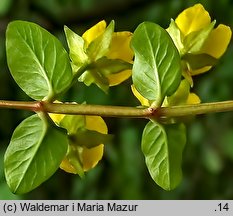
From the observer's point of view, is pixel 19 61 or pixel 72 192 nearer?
pixel 19 61

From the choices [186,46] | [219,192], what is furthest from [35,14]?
[186,46]

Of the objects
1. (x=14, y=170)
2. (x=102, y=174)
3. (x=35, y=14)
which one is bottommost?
(x=14, y=170)

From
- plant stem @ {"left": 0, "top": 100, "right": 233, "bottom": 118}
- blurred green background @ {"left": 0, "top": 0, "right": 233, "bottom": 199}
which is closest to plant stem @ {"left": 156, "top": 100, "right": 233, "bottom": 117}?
plant stem @ {"left": 0, "top": 100, "right": 233, "bottom": 118}

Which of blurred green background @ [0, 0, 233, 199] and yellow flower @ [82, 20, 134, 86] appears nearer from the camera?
yellow flower @ [82, 20, 134, 86]

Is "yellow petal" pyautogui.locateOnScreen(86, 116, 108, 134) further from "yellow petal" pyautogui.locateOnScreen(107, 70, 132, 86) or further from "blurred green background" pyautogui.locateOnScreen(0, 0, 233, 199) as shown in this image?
"blurred green background" pyautogui.locateOnScreen(0, 0, 233, 199)

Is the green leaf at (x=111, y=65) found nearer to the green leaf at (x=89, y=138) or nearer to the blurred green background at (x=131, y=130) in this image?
the green leaf at (x=89, y=138)

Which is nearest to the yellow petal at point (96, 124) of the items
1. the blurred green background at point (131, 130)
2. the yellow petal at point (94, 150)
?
the yellow petal at point (94, 150)

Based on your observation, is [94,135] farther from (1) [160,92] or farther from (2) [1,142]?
(2) [1,142]
